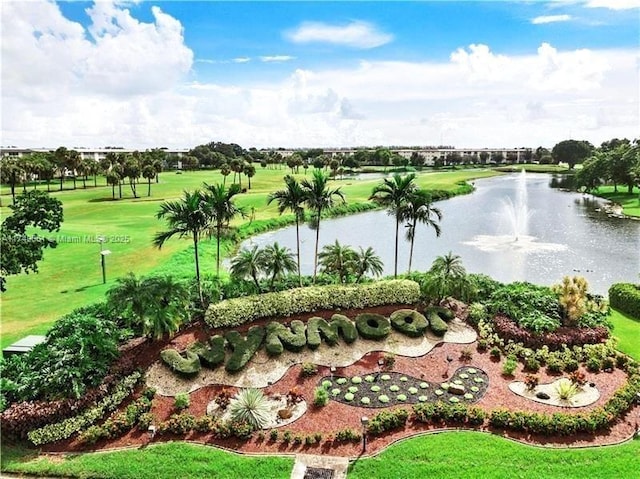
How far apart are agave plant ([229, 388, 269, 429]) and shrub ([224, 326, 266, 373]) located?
2.46m

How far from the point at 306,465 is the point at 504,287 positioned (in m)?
15.7

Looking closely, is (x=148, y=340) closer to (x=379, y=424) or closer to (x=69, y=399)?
(x=69, y=399)

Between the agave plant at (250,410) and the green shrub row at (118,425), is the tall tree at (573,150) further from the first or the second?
the green shrub row at (118,425)

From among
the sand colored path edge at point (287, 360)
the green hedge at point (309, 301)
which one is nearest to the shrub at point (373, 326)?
the sand colored path edge at point (287, 360)

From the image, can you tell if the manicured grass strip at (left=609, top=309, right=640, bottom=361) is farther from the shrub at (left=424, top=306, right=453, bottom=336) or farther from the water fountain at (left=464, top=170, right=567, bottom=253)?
the water fountain at (left=464, top=170, right=567, bottom=253)

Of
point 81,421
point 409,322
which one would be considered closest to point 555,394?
point 409,322

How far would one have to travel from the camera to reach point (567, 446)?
14.4m

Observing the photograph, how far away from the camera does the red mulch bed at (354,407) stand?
14570 mm

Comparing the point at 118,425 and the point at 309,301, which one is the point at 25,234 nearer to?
the point at 118,425

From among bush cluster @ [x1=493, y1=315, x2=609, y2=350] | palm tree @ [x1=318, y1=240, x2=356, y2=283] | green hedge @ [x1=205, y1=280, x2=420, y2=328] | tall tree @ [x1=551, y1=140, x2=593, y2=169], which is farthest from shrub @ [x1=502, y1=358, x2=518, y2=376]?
tall tree @ [x1=551, y1=140, x2=593, y2=169]

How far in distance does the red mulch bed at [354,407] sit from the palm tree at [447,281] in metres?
3.24

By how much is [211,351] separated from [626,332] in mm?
18172

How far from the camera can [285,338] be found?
19.9 m

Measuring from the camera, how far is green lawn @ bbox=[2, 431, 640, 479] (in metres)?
13.2
